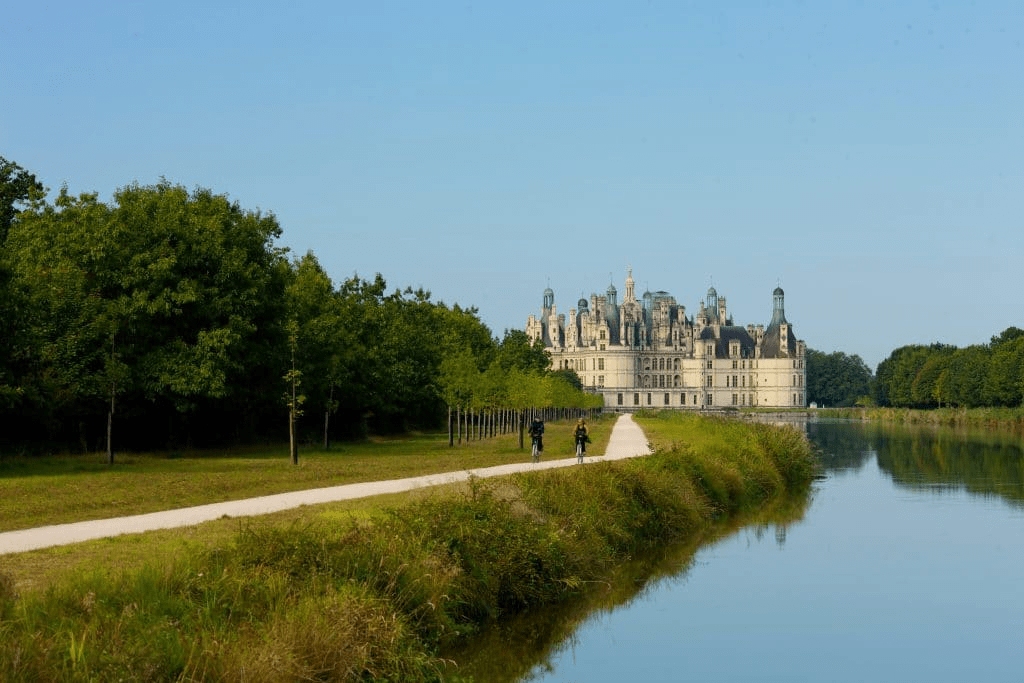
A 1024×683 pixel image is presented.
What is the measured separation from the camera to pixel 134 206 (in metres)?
39.4

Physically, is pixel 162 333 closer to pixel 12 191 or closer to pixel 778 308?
pixel 12 191

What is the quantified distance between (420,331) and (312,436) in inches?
635

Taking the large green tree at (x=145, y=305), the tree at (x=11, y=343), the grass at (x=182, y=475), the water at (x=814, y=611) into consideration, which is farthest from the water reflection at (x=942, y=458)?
the tree at (x=11, y=343)

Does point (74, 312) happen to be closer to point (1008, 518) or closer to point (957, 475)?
point (1008, 518)

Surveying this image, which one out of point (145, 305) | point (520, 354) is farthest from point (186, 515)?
point (520, 354)

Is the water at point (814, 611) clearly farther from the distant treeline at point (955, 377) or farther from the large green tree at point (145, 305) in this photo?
the distant treeline at point (955, 377)

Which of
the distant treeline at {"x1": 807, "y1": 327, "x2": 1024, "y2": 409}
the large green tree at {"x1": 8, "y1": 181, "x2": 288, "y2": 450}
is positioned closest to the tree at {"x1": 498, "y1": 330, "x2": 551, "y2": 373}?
the large green tree at {"x1": 8, "y1": 181, "x2": 288, "y2": 450}

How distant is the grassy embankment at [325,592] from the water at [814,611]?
80 cm

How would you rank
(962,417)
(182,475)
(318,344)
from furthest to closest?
(962,417), (318,344), (182,475)

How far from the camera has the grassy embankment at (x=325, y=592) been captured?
948 centimetres

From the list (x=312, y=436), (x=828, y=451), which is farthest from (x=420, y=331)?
(x=828, y=451)

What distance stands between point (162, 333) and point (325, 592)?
28.1 metres

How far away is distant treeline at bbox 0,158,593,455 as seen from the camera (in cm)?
3403

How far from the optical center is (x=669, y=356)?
627ft
